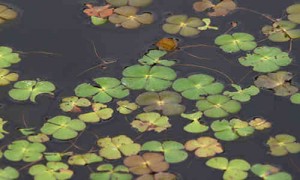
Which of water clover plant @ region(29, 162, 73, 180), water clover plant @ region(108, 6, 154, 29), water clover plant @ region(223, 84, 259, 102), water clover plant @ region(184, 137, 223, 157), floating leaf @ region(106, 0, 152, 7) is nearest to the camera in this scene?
water clover plant @ region(29, 162, 73, 180)

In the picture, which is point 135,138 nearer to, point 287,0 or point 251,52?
point 251,52

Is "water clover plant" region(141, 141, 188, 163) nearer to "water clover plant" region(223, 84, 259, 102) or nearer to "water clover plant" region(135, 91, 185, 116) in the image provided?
"water clover plant" region(135, 91, 185, 116)

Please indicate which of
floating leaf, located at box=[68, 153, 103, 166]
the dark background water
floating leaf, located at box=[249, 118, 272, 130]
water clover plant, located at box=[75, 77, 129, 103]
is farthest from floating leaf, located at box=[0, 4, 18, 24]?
floating leaf, located at box=[249, 118, 272, 130]

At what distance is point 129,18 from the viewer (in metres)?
3.57

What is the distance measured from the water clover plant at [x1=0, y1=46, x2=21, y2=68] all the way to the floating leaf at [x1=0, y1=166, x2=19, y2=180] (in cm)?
59

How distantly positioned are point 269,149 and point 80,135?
70 centimetres

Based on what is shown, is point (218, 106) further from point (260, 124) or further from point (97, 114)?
point (97, 114)

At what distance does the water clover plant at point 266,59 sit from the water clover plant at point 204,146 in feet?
1.56

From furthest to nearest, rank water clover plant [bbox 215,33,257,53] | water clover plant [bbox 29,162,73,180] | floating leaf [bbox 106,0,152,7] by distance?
floating leaf [bbox 106,0,152,7] < water clover plant [bbox 215,33,257,53] < water clover plant [bbox 29,162,73,180]

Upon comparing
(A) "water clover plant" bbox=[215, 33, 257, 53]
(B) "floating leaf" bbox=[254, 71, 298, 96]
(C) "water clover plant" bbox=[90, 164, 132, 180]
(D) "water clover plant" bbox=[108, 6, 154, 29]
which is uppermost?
(D) "water clover plant" bbox=[108, 6, 154, 29]

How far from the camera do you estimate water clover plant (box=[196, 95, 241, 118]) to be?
3.11m

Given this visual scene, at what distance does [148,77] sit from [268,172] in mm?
672

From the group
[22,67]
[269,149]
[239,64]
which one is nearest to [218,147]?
[269,149]

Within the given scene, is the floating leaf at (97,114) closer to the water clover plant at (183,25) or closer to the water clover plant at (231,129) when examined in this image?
the water clover plant at (231,129)
